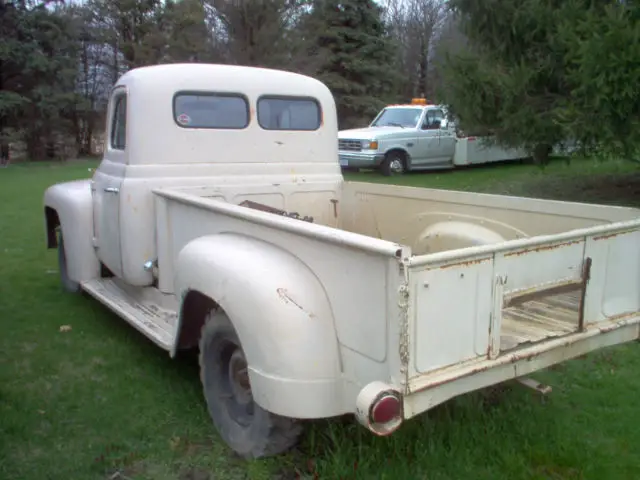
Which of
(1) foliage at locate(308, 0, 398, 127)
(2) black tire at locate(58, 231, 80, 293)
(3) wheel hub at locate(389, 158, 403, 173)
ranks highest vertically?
(1) foliage at locate(308, 0, 398, 127)

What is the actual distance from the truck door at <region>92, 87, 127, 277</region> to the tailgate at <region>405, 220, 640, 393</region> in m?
2.69

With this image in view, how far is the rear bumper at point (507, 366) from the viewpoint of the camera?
7.81ft

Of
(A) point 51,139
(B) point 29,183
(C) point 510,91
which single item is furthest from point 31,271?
(A) point 51,139

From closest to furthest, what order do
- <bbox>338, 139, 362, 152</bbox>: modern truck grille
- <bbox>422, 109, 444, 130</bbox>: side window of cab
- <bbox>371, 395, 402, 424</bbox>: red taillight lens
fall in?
1. <bbox>371, 395, 402, 424</bbox>: red taillight lens
2. <bbox>338, 139, 362, 152</bbox>: modern truck grille
3. <bbox>422, 109, 444, 130</bbox>: side window of cab

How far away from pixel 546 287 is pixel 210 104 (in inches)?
111

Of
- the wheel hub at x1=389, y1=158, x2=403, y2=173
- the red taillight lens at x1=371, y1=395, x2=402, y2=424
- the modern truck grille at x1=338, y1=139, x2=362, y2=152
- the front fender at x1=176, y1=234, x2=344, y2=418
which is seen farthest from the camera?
the wheel hub at x1=389, y1=158, x2=403, y2=173

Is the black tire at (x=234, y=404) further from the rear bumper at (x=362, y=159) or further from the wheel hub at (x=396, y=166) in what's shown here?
the wheel hub at (x=396, y=166)

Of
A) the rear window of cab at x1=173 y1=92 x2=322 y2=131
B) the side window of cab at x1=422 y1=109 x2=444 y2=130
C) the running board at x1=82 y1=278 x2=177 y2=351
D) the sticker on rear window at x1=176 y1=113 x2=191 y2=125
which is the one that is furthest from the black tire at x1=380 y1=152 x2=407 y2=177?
the sticker on rear window at x1=176 y1=113 x2=191 y2=125

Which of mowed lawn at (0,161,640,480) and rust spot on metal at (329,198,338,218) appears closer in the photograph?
mowed lawn at (0,161,640,480)

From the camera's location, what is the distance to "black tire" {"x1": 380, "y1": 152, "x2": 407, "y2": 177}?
1590cm

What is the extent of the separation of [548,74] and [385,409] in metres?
8.96

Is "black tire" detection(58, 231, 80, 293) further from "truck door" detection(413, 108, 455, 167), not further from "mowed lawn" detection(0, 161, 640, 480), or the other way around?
"truck door" detection(413, 108, 455, 167)

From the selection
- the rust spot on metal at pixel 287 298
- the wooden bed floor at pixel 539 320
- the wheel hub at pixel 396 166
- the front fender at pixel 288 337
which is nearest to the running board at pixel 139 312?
the front fender at pixel 288 337

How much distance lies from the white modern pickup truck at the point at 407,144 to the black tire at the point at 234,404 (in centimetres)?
1271
